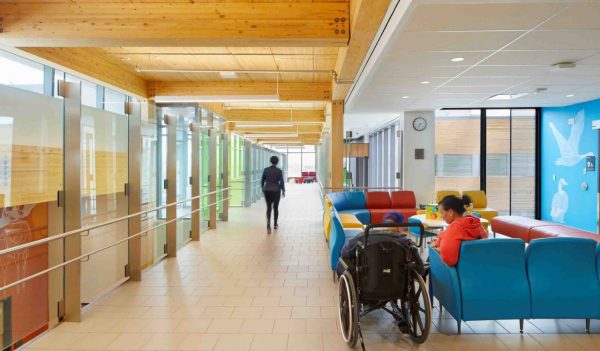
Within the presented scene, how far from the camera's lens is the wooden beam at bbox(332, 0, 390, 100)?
137 inches

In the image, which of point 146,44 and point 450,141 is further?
point 450,141

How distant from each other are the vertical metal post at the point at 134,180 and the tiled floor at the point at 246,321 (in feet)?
0.82

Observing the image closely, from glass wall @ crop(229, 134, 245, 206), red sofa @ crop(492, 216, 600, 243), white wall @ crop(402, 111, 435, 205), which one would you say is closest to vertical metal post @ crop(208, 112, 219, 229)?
glass wall @ crop(229, 134, 245, 206)

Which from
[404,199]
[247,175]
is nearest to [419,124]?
[404,199]

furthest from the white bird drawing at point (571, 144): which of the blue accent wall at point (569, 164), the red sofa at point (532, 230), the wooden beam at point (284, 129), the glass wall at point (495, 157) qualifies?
the wooden beam at point (284, 129)

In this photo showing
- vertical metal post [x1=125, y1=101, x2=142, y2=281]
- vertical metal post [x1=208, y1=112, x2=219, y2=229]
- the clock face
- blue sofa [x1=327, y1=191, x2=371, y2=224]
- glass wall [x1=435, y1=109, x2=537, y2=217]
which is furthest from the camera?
glass wall [x1=435, y1=109, x2=537, y2=217]

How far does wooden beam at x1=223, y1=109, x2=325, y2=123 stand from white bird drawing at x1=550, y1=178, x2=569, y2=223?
6017 millimetres

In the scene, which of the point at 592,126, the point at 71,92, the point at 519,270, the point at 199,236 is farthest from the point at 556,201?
the point at 71,92

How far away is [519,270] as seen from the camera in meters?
3.10

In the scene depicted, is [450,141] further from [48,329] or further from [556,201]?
[48,329]

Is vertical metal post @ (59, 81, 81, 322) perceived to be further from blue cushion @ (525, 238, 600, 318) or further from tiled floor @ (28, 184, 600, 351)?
blue cushion @ (525, 238, 600, 318)

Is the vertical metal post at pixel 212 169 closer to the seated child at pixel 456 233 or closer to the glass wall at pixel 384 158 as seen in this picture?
the glass wall at pixel 384 158

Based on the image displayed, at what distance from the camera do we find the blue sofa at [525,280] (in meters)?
3.06

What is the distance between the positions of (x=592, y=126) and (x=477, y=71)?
3971mm
